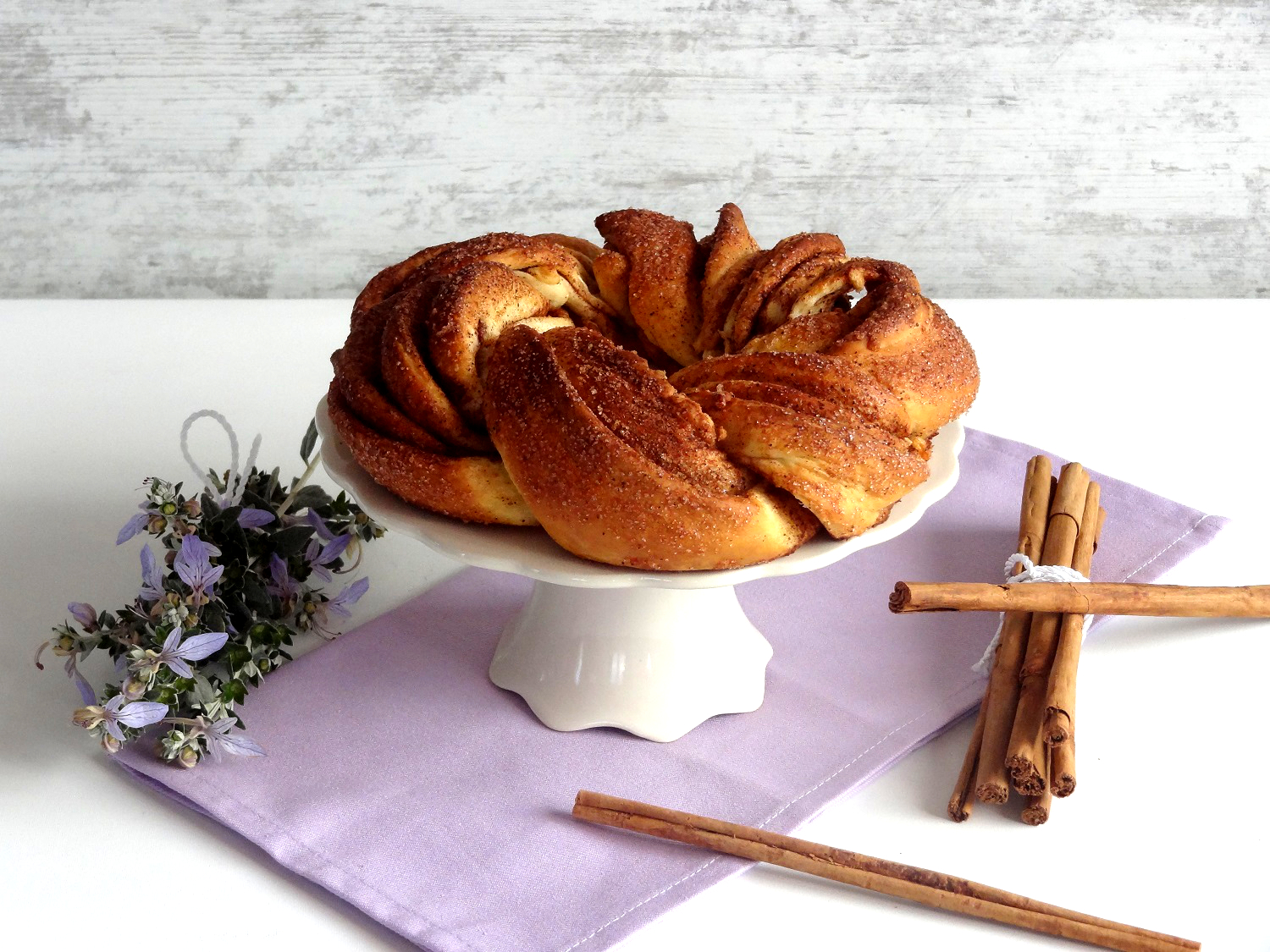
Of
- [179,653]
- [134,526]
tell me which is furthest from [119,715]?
[134,526]

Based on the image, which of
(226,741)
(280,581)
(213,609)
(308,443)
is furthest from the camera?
(308,443)

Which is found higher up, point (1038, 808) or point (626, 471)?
point (626, 471)

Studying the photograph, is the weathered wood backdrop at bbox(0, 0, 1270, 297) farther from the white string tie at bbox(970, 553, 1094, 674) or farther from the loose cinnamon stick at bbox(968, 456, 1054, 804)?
the white string tie at bbox(970, 553, 1094, 674)

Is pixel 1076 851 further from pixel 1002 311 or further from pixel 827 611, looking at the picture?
pixel 1002 311

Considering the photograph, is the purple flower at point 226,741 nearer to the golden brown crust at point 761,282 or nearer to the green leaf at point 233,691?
the green leaf at point 233,691

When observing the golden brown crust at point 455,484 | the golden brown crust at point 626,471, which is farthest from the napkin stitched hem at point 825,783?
the golden brown crust at point 455,484

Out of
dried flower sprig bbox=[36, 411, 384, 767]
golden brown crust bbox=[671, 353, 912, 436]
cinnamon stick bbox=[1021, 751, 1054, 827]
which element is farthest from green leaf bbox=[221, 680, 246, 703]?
cinnamon stick bbox=[1021, 751, 1054, 827]

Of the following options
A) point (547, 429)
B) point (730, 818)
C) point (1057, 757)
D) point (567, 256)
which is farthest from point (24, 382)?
point (1057, 757)

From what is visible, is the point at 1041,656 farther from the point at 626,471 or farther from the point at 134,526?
the point at 134,526
